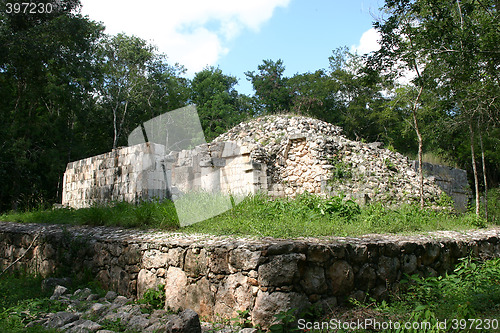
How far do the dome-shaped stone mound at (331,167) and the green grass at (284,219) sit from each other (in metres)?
2.09

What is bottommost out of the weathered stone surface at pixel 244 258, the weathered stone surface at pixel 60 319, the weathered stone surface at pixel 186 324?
the weathered stone surface at pixel 60 319

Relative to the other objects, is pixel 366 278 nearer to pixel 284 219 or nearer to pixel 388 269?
pixel 388 269

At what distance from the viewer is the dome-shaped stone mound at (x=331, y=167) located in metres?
10.9

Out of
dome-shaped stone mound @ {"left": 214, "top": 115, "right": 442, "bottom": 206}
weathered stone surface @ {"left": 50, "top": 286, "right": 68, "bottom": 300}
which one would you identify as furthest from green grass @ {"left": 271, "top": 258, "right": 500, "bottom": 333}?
dome-shaped stone mound @ {"left": 214, "top": 115, "right": 442, "bottom": 206}

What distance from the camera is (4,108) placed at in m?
18.9

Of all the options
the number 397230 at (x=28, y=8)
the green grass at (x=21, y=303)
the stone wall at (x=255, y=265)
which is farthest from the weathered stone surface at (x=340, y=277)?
the number 397230 at (x=28, y=8)

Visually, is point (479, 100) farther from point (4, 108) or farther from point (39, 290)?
point (4, 108)

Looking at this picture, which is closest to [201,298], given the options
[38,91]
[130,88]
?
[38,91]

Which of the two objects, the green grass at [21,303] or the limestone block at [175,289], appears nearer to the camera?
the green grass at [21,303]

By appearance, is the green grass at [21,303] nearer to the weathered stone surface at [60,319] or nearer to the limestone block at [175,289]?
the weathered stone surface at [60,319]

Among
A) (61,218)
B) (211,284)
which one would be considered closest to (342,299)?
(211,284)

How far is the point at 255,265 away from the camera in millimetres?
3850

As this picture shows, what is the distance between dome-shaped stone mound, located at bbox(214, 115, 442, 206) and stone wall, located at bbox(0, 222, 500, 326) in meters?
4.58

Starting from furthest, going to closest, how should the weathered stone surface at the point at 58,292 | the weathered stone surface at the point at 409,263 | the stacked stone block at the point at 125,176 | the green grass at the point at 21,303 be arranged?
the stacked stone block at the point at 125,176
the weathered stone surface at the point at 58,292
the weathered stone surface at the point at 409,263
the green grass at the point at 21,303
